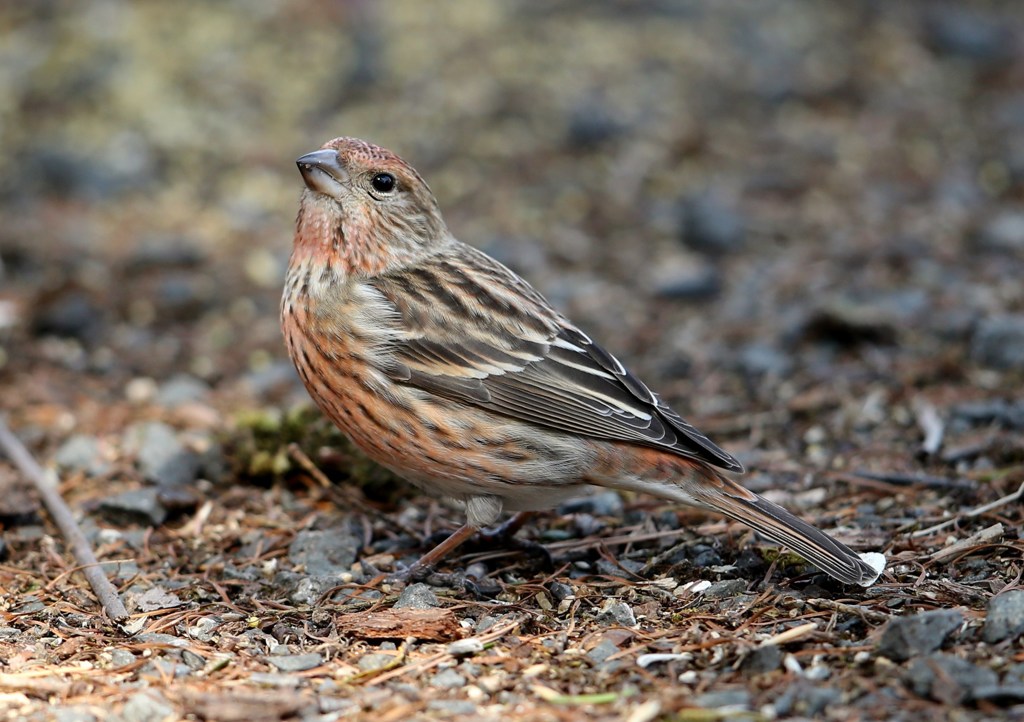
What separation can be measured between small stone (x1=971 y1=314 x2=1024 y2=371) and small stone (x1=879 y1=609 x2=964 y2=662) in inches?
118

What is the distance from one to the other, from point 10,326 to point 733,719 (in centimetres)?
561

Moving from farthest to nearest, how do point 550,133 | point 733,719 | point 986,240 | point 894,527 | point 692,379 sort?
point 550,133 → point 986,240 → point 692,379 → point 894,527 → point 733,719

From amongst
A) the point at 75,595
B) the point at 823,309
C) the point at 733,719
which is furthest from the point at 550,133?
the point at 733,719

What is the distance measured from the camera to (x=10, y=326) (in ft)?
24.7

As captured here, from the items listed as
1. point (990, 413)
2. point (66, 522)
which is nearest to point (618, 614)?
point (66, 522)

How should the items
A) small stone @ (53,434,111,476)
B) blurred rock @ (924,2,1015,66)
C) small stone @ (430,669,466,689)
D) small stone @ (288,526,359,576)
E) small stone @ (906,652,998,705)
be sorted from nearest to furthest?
small stone @ (906,652,998,705)
small stone @ (430,669,466,689)
small stone @ (288,526,359,576)
small stone @ (53,434,111,476)
blurred rock @ (924,2,1015,66)

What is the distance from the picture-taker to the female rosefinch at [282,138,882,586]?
16.2 ft

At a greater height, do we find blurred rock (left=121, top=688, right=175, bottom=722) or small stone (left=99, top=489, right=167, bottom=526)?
small stone (left=99, top=489, right=167, bottom=526)

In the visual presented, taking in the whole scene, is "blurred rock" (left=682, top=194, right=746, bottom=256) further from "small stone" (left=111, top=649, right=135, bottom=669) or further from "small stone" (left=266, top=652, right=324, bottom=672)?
"small stone" (left=111, top=649, right=135, bottom=669)

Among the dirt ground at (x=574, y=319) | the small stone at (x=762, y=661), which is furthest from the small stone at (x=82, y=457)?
the small stone at (x=762, y=661)

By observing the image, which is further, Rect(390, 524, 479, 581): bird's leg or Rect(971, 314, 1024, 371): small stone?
Rect(971, 314, 1024, 371): small stone

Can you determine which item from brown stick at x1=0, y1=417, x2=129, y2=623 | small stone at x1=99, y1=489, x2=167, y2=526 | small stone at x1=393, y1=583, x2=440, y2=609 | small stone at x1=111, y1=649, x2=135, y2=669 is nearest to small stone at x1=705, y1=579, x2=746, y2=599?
small stone at x1=393, y1=583, x2=440, y2=609

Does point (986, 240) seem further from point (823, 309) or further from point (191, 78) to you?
point (191, 78)

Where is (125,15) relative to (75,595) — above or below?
above
